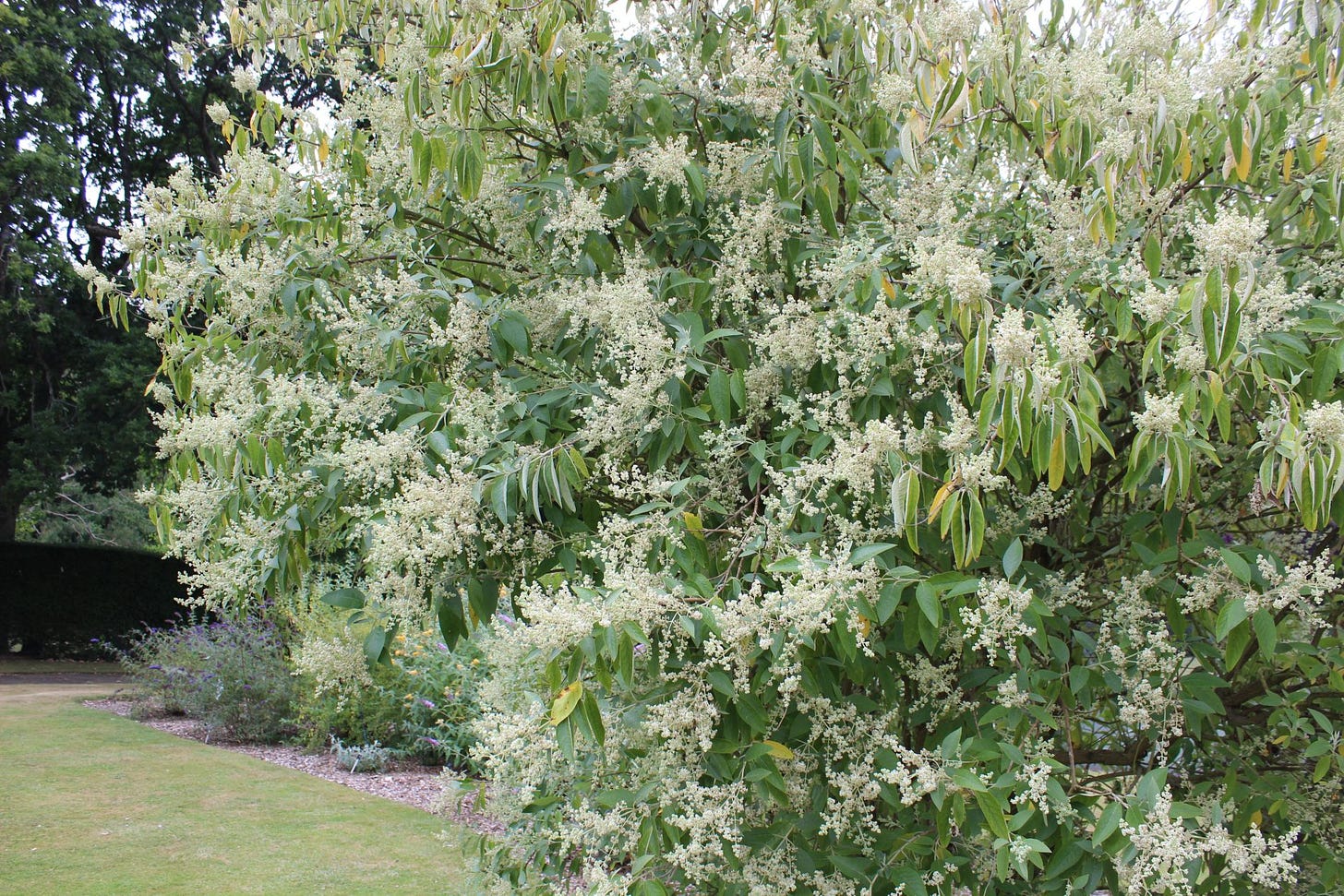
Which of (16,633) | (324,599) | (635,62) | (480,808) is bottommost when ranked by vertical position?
(16,633)

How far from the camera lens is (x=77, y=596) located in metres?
17.4

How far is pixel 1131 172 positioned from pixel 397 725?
7.98 m

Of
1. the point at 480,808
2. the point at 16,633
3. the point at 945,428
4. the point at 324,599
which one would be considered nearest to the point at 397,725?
the point at 480,808

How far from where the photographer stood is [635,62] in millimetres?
3107

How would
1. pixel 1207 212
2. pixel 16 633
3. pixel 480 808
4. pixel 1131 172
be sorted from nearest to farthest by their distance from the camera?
pixel 1131 172
pixel 1207 212
pixel 480 808
pixel 16 633

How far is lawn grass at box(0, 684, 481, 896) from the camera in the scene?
5.27 metres

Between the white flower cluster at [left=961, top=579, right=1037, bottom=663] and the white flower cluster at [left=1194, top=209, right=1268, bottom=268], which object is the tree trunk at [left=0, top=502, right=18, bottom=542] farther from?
the white flower cluster at [left=1194, top=209, right=1268, bottom=268]

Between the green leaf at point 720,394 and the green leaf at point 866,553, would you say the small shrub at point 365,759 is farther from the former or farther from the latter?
the green leaf at point 866,553

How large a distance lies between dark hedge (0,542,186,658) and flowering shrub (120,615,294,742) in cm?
700

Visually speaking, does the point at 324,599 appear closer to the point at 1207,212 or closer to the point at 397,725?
the point at 1207,212

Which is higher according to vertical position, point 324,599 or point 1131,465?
point 1131,465

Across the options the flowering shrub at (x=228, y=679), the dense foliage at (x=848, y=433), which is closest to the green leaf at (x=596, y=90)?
the dense foliage at (x=848, y=433)

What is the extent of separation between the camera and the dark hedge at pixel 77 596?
664 inches

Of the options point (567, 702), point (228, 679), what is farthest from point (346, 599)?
point (228, 679)
